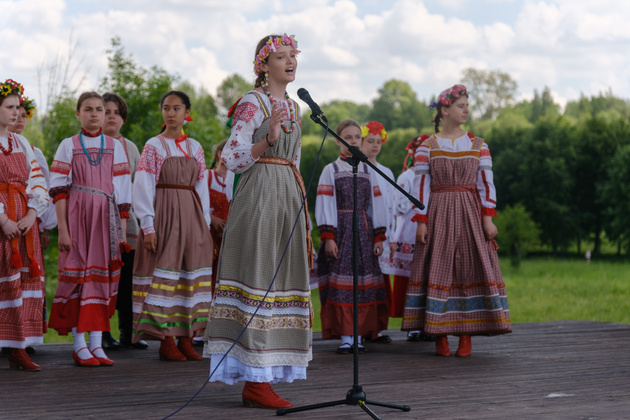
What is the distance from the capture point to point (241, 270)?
13.3 feet

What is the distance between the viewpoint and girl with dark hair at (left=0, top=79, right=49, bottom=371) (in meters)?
5.15

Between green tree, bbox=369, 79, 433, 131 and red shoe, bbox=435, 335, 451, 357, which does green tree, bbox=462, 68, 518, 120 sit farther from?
red shoe, bbox=435, 335, 451, 357

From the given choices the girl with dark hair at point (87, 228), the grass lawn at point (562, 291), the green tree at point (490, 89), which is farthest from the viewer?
the green tree at point (490, 89)

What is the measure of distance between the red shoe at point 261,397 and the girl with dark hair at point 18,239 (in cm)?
190

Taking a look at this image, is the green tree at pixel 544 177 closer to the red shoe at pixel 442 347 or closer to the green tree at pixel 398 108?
the green tree at pixel 398 108

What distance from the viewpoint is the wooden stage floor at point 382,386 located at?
3945 millimetres

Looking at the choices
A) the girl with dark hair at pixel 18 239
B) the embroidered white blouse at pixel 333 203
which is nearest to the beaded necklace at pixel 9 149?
the girl with dark hair at pixel 18 239

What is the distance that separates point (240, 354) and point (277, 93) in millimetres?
1391

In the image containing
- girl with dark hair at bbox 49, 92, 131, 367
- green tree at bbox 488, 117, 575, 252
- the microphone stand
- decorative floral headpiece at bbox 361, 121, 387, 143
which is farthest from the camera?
green tree at bbox 488, 117, 575, 252

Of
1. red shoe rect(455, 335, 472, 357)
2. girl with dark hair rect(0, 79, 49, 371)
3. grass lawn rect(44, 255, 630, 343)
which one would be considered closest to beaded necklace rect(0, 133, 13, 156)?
girl with dark hair rect(0, 79, 49, 371)

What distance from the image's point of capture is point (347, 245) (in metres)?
6.41

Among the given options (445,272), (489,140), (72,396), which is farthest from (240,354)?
(489,140)

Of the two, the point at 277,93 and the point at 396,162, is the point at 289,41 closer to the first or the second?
the point at 277,93

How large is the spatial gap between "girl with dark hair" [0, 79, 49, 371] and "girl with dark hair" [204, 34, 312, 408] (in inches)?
69.8
